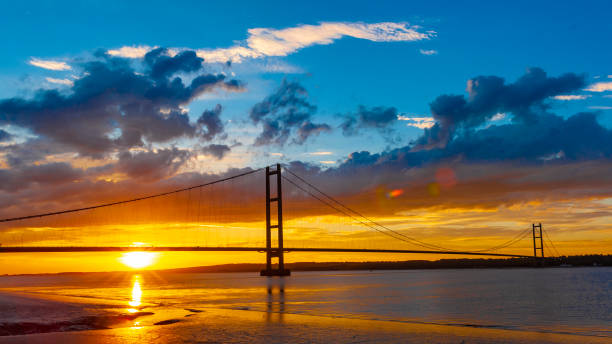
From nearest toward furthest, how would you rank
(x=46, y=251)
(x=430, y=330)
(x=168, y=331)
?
(x=168, y=331)
(x=430, y=330)
(x=46, y=251)

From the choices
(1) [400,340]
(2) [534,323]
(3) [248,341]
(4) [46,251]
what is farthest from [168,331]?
(4) [46,251]

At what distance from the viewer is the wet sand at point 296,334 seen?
688 inches

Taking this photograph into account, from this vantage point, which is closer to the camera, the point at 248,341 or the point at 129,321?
the point at 248,341

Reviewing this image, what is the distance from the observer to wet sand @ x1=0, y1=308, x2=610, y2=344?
17.5 meters

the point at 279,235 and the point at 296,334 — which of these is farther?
the point at 279,235

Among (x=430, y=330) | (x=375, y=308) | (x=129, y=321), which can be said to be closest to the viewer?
(x=430, y=330)

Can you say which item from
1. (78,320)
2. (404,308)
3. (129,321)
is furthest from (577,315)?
(78,320)

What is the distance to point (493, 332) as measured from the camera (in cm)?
2031

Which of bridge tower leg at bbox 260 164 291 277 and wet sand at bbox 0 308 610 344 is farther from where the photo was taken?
bridge tower leg at bbox 260 164 291 277

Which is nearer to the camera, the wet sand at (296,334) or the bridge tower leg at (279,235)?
the wet sand at (296,334)

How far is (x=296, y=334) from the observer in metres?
19.2

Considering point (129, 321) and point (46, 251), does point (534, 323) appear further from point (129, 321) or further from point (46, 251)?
point (46, 251)

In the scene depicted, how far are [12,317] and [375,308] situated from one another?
1847 cm

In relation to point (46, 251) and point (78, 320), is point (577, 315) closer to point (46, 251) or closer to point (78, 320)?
point (78, 320)
